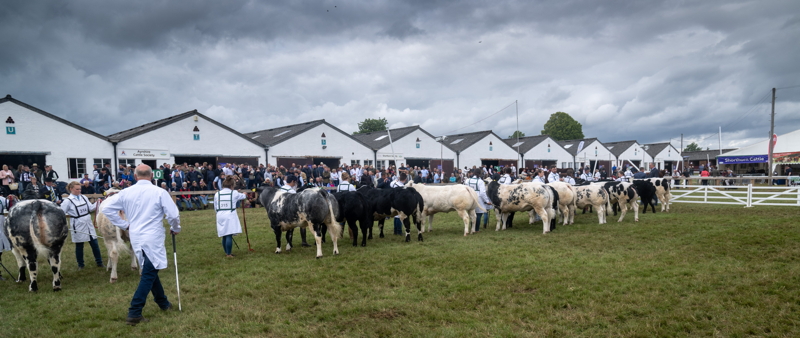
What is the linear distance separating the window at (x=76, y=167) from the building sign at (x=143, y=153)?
1709 millimetres

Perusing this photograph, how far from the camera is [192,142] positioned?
85.9 ft

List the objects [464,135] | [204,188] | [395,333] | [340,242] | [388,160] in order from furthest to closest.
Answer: [464,135] → [388,160] → [204,188] → [340,242] → [395,333]

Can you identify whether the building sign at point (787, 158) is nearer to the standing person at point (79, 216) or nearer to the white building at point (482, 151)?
the white building at point (482, 151)

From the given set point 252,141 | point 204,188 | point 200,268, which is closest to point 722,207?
point 200,268

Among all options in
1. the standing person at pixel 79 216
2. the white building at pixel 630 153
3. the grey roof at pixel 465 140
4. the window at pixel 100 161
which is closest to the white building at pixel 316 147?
the window at pixel 100 161

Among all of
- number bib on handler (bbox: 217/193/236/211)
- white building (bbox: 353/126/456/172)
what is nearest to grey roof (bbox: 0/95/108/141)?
white building (bbox: 353/126/456/172)

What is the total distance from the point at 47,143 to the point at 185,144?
654 centimetres

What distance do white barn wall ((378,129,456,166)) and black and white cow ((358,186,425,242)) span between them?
24270mm

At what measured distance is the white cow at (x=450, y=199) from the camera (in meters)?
11.4

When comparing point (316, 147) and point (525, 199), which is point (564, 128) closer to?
point (316, 147)

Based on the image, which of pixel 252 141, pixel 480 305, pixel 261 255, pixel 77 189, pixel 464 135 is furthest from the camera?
pixel 464 135

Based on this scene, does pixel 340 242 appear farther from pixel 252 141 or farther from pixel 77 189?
pixel 252 141

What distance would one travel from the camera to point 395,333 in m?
4.80

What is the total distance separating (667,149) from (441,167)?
43.2m
